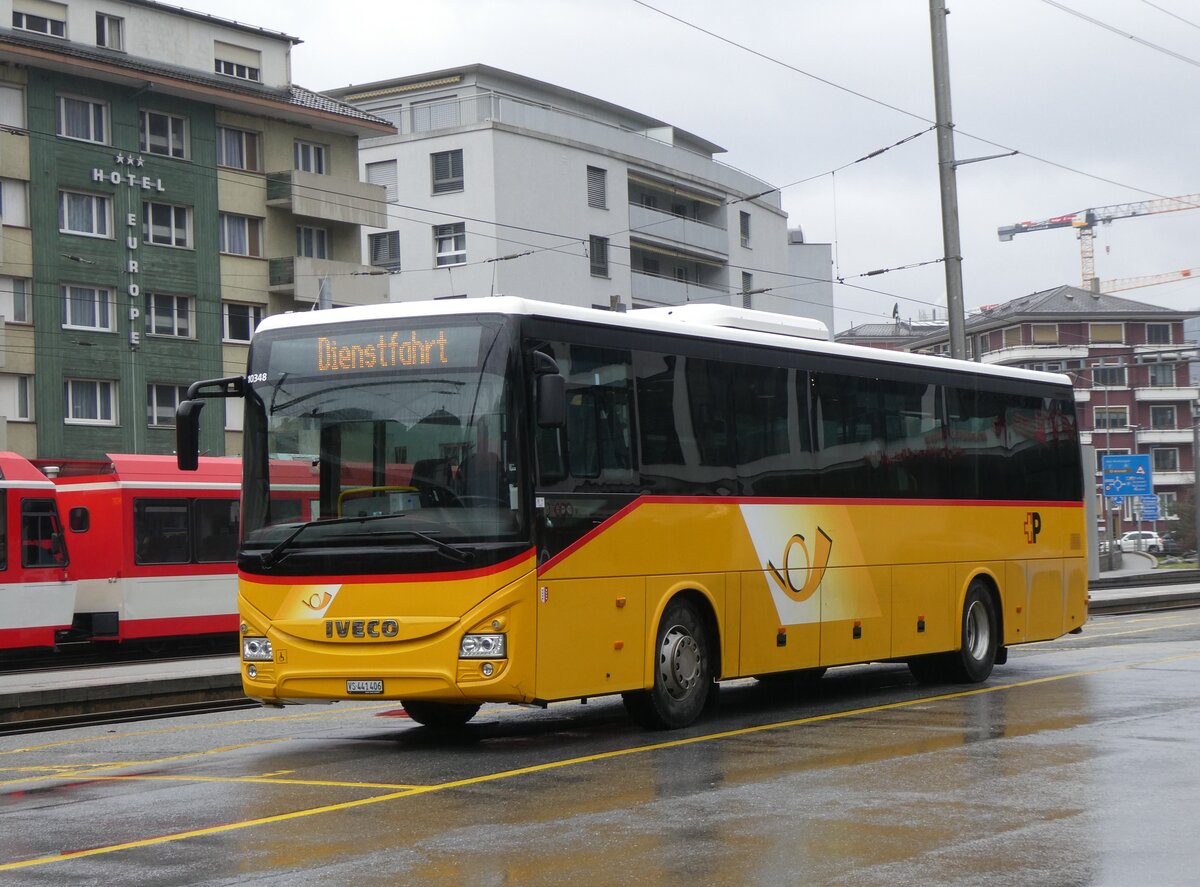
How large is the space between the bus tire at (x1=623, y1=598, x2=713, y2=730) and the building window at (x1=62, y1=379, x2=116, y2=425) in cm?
3534

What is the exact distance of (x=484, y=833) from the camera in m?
8.55

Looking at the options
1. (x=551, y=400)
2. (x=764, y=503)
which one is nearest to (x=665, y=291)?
(x=764, y=503)

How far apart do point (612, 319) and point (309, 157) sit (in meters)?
43.4

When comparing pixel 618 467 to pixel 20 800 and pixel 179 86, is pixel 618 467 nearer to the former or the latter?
pixel 20 800

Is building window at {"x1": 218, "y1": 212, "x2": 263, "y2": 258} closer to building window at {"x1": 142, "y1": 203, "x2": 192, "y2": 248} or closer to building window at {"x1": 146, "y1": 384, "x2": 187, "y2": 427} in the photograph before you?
building window at {"x1": 142, "y1": 203, "x2": 192, "y2": 248}

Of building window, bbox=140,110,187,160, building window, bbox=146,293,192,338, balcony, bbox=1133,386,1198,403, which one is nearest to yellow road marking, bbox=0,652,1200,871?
building window, bbox=146,293,192,338

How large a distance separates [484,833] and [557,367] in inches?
167

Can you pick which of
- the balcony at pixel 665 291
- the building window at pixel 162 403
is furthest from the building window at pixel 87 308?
the balcony at pixel 665 291

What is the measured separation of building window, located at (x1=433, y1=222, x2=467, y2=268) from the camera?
208ft

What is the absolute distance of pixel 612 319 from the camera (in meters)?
13.1

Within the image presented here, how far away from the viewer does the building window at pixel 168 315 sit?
158 feet

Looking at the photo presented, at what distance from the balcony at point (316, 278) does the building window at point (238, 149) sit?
2.98 meters

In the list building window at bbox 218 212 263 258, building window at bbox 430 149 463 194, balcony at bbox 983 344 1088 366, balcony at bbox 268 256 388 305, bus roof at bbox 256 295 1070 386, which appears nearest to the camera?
bus roof at bbox 256 295 1070 386

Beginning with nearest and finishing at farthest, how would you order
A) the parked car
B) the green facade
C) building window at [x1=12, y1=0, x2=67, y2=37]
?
the green facade → building window at [x1=12, y1=0, x2=67, y2=37] → the parked car
